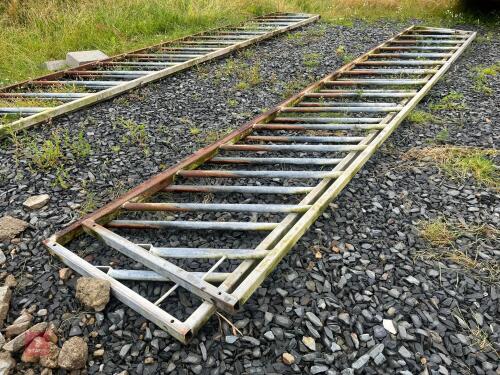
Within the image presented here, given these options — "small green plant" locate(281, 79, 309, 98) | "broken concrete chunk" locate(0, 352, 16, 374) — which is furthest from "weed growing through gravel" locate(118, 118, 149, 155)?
"broken concrete chunk" locate(0, 352, 16, 374)

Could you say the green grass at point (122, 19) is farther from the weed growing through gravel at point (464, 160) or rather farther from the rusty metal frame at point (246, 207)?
the weed growing through gravel at point (464, 160)

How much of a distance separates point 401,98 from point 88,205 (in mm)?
4299

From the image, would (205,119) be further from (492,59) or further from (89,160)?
(492,59)

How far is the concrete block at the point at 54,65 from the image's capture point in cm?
696

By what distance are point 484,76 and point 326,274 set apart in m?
5.42

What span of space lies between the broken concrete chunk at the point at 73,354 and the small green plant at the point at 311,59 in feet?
19.7

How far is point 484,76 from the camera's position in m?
6.44

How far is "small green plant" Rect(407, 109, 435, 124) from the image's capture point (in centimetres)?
502

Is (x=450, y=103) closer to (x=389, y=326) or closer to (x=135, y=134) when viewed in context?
(x=389, y=326)

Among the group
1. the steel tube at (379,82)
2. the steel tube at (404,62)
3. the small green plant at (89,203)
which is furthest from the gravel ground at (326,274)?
the steel tube at (404,62)

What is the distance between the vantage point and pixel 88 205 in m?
3.54

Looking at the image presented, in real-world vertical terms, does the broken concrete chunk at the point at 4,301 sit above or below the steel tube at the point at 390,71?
below

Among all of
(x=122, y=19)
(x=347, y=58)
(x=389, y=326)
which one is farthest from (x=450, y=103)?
(x=122, y=19)

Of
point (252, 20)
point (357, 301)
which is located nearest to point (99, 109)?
point (357, 301)
